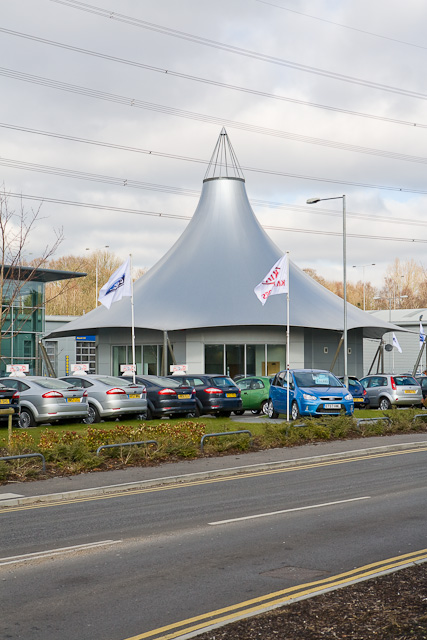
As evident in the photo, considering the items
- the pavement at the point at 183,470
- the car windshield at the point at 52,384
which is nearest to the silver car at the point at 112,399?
the car windshield at the point at 52,384

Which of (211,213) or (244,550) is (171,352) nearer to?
(211,213)

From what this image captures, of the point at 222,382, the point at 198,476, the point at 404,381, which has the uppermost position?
the point at 222,382

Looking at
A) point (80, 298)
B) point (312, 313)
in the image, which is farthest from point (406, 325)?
point (80, 298)

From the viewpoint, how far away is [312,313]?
4444 centimetres

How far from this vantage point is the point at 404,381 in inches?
1309

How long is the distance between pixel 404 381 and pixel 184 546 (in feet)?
84.6

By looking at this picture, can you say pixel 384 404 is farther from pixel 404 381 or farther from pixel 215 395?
pixel 215 395

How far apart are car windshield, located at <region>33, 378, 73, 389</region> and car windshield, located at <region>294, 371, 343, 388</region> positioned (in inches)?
282

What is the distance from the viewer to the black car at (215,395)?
27672 mm

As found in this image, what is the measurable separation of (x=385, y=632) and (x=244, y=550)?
324 centimetres

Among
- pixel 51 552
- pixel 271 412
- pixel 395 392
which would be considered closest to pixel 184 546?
pixel 51 552

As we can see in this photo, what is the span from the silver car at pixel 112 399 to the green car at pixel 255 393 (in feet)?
19.8

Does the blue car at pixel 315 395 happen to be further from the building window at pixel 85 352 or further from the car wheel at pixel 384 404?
the building window at pixel 85 352

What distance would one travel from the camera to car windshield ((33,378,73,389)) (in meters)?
24.1
